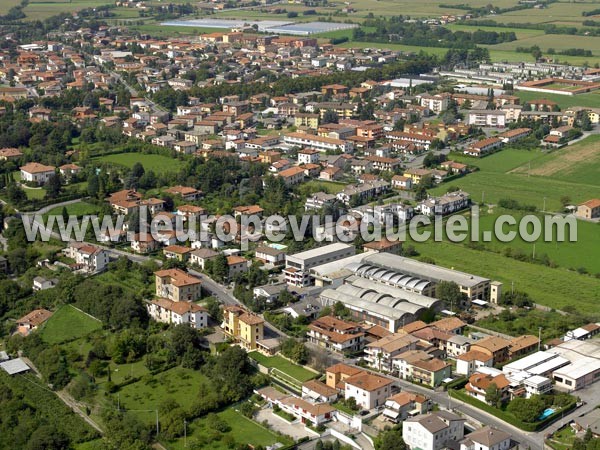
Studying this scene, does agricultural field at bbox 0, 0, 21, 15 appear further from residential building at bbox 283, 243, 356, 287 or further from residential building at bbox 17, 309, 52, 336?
residential building at bbox 17, 309, 52, 336

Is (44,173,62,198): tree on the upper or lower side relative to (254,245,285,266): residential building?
upper

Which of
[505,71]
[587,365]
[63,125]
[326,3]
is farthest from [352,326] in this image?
[326,3]

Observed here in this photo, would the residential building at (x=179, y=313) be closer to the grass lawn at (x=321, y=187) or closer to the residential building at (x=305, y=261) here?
the residential building at (x=305, y=261)

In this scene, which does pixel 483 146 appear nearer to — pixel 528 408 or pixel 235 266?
pixel 235 266

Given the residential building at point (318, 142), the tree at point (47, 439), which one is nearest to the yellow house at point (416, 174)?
the residential building at point (318, 142)

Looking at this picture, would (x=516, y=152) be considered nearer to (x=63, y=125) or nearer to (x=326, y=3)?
(x=63, y=125)

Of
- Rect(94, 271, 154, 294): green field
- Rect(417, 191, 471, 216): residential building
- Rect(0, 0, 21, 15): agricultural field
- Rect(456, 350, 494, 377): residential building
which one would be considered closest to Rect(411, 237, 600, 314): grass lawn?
Rect(417, 191, 471, 216): residential building

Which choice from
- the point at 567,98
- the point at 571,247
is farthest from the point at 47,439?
the point at 567,98
